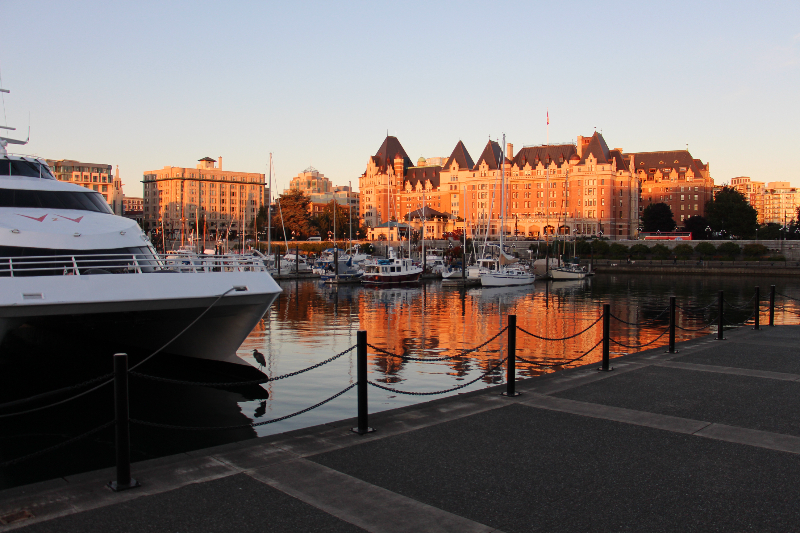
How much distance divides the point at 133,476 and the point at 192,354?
937cm

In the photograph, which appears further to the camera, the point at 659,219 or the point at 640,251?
the point at 659,219

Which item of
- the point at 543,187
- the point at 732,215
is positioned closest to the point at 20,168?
the point at 732,215

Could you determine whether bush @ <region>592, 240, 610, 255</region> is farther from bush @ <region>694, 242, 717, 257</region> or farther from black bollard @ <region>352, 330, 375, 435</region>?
black bollard @ <region>352, 330, 375, 435</region>

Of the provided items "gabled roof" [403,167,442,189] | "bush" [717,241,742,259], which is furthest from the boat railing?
"gabled roof" [403,167,442,189]

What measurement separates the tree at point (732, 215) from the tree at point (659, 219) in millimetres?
11791

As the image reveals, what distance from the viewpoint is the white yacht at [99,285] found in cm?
1184

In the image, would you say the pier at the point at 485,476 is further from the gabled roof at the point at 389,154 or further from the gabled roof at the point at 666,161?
the gabled roof at the point at 666,161

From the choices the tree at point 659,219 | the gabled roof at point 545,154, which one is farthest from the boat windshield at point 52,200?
the gabled roof at point 545,154

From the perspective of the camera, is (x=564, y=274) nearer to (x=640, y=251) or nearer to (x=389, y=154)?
(x=640, y=251)

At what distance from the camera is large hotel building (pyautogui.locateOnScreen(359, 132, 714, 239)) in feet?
515

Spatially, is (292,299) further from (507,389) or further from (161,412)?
(507,389)

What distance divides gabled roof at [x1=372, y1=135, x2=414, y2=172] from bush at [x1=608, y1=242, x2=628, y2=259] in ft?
292

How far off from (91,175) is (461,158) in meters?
96.3

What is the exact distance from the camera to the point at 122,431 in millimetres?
6375
